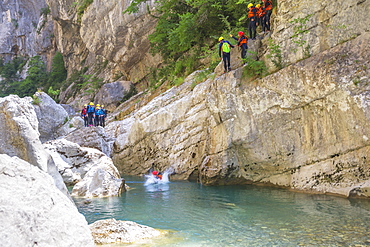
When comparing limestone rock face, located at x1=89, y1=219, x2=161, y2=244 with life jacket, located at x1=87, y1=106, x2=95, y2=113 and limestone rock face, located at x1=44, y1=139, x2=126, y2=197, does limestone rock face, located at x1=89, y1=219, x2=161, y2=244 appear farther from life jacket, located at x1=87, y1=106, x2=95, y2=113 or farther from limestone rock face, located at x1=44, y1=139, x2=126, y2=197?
life jacket, located at x1=87, y1=106, x2=95, y2=113

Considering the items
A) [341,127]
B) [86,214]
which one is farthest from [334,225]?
[86,214]

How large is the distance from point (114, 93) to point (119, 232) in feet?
78.5

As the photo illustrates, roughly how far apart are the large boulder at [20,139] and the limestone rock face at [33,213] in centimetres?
196

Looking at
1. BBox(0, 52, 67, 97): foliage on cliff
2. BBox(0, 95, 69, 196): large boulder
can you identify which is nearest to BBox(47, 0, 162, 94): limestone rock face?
BBox(0, 52, 67, 97): foliage on cliff

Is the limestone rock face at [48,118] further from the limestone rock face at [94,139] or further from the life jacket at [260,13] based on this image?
the life jacket at [260,13]

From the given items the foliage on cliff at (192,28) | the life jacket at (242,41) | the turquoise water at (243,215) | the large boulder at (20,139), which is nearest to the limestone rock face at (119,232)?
the turquoise water at (243,215)

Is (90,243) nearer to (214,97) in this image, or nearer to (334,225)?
(334,225)

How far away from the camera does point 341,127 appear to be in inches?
384

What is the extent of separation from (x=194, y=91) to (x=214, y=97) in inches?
106

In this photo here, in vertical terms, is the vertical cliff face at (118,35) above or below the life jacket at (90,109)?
above

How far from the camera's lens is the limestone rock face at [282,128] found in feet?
31.1

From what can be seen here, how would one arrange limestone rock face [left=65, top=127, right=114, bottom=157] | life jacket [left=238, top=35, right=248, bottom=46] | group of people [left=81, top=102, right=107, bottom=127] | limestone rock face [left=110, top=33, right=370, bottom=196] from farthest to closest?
group of people [left=81, top=102, right=107, bottom=127] < limestone rock face [left=65, top=127, right=114, bottom=157] < life jacket [left=238, top=35, right=248, bottom=46] < limestone rock face [left=110, top=33, right=370, bottom=196]

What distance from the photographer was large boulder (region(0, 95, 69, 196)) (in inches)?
215

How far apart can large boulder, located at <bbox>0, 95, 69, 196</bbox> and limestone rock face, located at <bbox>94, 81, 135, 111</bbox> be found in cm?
2286
